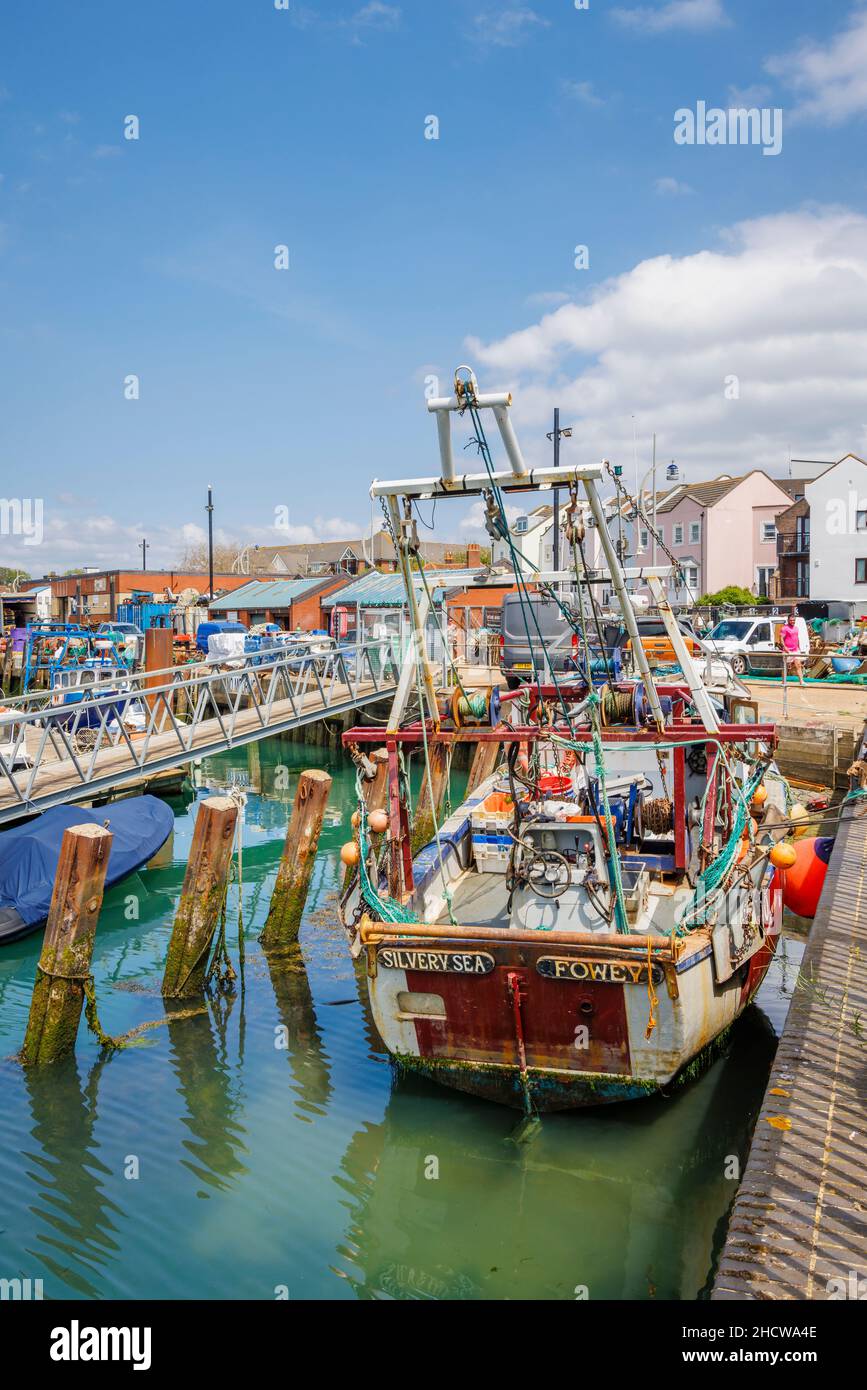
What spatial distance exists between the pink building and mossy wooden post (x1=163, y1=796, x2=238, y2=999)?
51.6m

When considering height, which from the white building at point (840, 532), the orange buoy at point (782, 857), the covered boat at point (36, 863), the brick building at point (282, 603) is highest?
the white building at point (840, 532)

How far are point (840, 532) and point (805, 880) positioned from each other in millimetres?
45562

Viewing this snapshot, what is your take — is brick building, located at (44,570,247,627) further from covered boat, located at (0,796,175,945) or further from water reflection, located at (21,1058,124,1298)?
water reflection, located at (21,1058,124,1298)

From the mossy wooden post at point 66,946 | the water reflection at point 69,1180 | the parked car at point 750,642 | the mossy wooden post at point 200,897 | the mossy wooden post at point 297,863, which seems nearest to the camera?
the water reflection at point 69,1180

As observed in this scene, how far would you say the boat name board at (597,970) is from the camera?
877 cm

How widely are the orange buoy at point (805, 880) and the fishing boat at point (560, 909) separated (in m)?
2.33

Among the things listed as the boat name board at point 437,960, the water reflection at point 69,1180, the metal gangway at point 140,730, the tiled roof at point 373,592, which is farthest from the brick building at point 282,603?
the boat name board at point 437,960

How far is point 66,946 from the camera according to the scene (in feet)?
36.7

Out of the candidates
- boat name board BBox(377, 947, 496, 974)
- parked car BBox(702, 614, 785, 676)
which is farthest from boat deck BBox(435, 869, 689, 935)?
parked car BBox(702, 614, 785, 676)

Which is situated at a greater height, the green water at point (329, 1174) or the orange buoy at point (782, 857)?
the orange buoy at point (782, 857)

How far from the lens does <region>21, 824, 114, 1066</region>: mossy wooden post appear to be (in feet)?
36.7

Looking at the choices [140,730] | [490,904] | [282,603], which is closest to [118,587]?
[282,603]

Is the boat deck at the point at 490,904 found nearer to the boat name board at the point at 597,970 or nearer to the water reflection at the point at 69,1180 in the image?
the boat name board at the point at 597,970

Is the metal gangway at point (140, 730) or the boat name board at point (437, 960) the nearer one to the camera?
the boat name board at point (437, 960)
